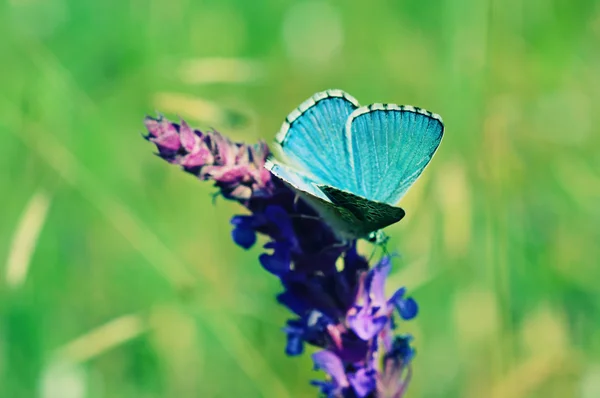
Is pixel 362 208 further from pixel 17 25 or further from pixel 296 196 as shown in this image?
pixel 17 25

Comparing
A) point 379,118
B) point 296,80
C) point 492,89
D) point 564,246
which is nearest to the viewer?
point 379,118

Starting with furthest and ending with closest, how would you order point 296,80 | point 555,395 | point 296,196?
1. point 296,80
2. point 555,395
3. point 296,196

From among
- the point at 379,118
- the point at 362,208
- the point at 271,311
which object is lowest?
the point at 271,311

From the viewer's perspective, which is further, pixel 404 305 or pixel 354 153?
pixel 404 305

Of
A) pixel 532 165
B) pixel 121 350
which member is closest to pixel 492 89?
pixel 532 165

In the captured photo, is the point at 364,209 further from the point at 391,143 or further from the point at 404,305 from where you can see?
the point at 404,305

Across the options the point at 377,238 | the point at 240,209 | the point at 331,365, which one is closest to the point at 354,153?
the point at 377,238

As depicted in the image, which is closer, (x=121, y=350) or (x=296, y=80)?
(x=121, y=350)

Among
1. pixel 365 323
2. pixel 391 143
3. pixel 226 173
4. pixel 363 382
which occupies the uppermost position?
pixel 226 173
